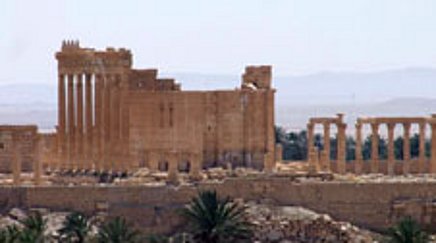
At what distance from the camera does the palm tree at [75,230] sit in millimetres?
54375

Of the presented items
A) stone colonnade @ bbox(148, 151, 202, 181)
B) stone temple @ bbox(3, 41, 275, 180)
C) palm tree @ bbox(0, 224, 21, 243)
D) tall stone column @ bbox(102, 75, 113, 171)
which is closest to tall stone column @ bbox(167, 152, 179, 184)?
stone colonnade @ bbox(148, 151, 202, 181)

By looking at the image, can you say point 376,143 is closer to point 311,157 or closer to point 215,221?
point 311,157

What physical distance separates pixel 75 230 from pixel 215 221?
15.9 feet

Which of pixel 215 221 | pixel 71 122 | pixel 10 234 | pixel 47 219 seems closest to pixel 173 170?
pixel 47 219

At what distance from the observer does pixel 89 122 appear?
6950cm

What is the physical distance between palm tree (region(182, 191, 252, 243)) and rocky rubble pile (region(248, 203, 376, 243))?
3.52ft

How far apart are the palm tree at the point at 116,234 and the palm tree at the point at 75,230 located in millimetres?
651

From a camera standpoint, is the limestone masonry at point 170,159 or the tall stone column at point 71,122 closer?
the limestone masonry at point 170,159

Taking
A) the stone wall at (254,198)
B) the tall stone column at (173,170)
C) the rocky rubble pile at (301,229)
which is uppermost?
the tall stone column at (173,170)

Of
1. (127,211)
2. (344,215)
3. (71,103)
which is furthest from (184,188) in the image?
(71,103)

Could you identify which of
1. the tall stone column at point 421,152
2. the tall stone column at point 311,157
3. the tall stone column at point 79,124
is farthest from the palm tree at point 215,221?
the tall stone column at point 421,152

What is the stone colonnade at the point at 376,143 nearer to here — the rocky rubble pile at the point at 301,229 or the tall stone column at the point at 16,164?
the rocky rubble pile at the point at 301,229

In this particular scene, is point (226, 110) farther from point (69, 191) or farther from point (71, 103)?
point (69, 191)

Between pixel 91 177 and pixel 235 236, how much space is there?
1226cm
